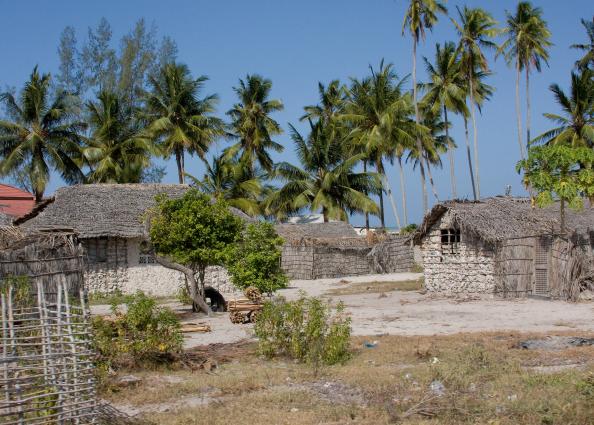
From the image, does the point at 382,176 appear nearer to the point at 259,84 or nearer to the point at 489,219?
the point at 259,84

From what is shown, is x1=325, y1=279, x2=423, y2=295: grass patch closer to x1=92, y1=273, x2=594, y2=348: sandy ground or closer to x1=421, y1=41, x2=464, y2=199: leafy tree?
x1=92, y1=273, x2=594, y2=348: sandy ground

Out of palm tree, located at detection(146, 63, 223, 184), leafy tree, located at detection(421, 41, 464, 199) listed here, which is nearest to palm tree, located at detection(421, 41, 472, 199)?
leafy tree, located at detection(421, 41, 464, 199)

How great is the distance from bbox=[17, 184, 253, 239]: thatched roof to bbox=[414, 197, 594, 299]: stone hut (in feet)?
31.6

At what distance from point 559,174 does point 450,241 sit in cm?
408

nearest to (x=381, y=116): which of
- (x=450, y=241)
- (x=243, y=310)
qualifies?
(x=450, y=241)

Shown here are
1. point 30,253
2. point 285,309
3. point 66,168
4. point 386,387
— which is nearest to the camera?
point 386,387

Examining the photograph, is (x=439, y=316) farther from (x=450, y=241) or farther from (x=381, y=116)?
(x=381, y=116)

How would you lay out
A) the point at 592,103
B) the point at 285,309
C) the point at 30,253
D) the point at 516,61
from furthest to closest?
the point at 516,61 < the point at 592,103 < the point at 30,253 < the point at 285,309

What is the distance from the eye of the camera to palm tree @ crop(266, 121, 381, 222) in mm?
37188

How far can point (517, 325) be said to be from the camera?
1434 centimetres

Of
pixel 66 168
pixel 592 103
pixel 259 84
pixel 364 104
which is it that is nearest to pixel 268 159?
pixel 259 84

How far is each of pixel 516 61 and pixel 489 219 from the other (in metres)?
20.7

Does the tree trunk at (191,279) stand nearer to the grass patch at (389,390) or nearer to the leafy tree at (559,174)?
the grass patch at (389,390)

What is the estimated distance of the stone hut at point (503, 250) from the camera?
1855cm
